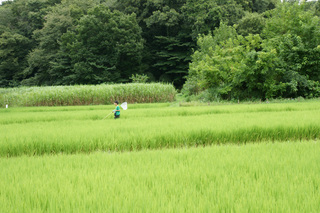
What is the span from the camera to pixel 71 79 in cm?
2859

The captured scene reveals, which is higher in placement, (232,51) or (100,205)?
(232,51)

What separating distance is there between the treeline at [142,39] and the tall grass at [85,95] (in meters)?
3.58

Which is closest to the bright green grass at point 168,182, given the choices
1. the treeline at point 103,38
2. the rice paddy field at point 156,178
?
the rice paddy field at point 156,178

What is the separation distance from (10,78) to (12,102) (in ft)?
75.4

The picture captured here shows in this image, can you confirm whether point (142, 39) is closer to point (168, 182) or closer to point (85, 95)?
point (85, 95)

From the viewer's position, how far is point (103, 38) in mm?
27906

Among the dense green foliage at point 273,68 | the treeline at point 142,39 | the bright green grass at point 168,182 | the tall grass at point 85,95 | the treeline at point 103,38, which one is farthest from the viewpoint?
the treeline at point 103,38

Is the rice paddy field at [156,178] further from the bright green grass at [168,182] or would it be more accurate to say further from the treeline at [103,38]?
the treeline at [103,38]

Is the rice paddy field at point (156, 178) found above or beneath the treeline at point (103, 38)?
beneath

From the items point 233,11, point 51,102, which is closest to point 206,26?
point 233,11

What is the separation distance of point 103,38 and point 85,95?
1505 cm

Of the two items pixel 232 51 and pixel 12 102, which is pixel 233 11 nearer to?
pixel 232 51

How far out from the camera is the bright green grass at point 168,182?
1.61 m

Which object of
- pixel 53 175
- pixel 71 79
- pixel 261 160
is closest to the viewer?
pixel 53 175
